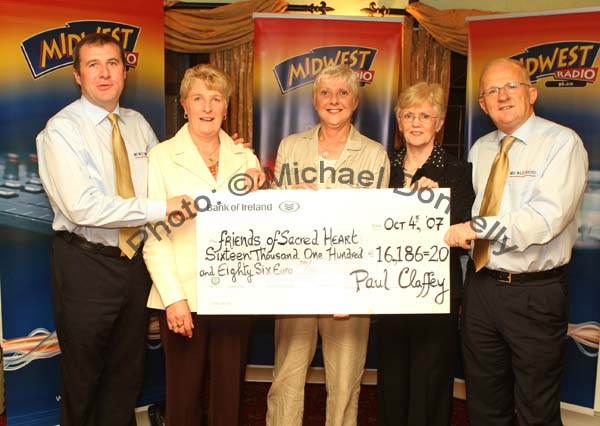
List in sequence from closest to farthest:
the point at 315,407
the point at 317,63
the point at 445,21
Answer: the point at 315,407 < the point at 317,63 < the point at 445,21

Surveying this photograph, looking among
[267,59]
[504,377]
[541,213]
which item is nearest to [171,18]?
[267,59]

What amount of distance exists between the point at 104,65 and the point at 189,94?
0.43 metres

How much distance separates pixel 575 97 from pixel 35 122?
3.12 m

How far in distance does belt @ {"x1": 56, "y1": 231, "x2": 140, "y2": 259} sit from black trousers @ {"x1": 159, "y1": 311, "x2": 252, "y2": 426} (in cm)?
39

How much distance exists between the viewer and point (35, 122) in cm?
302

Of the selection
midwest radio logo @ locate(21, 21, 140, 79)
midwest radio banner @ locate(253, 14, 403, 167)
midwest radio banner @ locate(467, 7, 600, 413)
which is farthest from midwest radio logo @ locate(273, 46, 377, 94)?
midwest radio logo @ locate(21, 21, 140, 79)

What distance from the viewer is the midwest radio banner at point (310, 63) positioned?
3.72 m

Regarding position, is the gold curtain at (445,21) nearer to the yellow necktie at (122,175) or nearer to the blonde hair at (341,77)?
the blonde hair at (341,77)

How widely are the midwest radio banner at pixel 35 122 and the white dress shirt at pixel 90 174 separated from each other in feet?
2.24

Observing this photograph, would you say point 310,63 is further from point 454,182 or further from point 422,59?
point 454,182

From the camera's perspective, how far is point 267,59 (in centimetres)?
373

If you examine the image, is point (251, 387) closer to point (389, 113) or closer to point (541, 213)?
point (389, 113)

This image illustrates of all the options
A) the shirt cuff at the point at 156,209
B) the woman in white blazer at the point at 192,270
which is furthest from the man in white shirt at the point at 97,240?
the woman in white blazer at the point at 192,270

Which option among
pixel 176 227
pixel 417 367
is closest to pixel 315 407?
pixel 417 367
